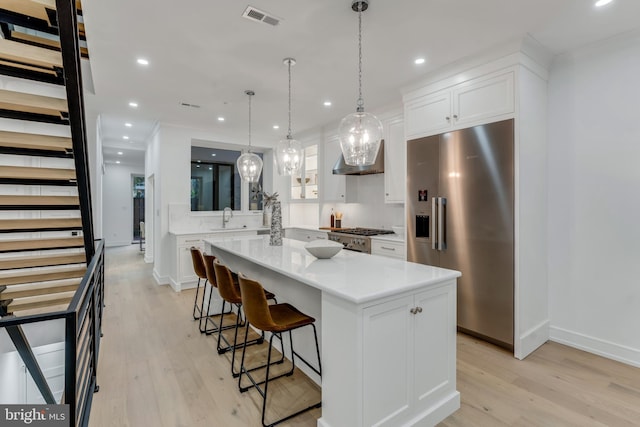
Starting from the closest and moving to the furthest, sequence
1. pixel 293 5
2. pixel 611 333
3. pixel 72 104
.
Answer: pixel 72 104 → pixel 293 5 → pixel 611 333

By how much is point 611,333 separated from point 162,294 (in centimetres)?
545

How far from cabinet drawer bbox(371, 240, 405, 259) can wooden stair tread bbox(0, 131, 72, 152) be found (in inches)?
134

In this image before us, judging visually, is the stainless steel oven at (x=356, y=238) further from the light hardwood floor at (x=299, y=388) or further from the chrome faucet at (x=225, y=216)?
the chrome faucet at (x=225, y=216)

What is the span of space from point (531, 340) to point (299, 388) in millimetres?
2183

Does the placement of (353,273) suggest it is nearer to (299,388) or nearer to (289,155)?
(299,388)

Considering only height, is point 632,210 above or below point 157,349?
above

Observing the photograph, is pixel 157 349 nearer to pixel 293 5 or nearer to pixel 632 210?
pixel 293 5

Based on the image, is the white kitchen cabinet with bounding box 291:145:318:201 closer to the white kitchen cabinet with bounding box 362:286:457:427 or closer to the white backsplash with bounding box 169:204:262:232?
the white backsplash with bounding box 169:204:262:232

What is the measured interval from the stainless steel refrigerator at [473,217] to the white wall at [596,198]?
70cm

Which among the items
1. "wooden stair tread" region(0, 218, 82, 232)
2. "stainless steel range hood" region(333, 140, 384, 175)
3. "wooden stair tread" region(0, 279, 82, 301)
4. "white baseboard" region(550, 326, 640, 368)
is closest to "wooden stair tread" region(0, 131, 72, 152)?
"wooden stair tread" region(0, 218, 82, 232)

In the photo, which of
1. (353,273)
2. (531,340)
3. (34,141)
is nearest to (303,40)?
(353,273)

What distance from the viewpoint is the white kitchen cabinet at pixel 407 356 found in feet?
5.50

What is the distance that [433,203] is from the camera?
340 centimetres

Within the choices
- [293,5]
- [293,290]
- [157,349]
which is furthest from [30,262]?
[293,5]
